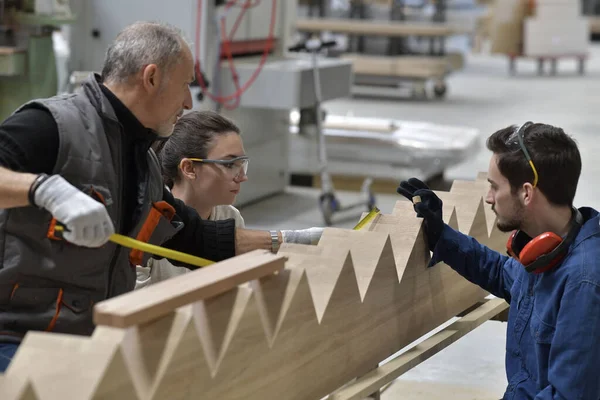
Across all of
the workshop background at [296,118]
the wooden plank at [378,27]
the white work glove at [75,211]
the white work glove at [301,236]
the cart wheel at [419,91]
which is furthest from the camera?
the cart wheel at [419,91]

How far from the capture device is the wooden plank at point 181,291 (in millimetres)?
1716

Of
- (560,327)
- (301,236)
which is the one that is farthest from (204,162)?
(560,327)

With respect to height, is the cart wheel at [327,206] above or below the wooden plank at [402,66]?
below

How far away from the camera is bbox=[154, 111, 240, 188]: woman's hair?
132 inches

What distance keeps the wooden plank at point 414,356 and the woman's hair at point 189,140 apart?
3.36 feet

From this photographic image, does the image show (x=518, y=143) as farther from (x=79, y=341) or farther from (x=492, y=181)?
(x=79, y=341)

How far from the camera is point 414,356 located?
2.78 metres

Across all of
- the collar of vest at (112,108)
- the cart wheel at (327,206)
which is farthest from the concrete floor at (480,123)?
the collar of vest at (112,108)

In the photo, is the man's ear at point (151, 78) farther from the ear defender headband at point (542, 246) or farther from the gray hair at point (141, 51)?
the ear defender headband at point (542, 246)

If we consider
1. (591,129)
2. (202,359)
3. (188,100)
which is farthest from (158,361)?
(591,129)

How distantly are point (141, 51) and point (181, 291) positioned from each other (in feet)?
A: 2.93

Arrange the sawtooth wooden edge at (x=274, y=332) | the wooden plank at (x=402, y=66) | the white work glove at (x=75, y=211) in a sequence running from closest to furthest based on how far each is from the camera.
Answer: the sawtooth wooden edge at (x=274, y=332), the white work glove at (x=75, y=211), the wooden plank at (x=402, y=66)

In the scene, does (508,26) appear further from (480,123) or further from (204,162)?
(204,162)

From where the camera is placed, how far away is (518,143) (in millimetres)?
2580
